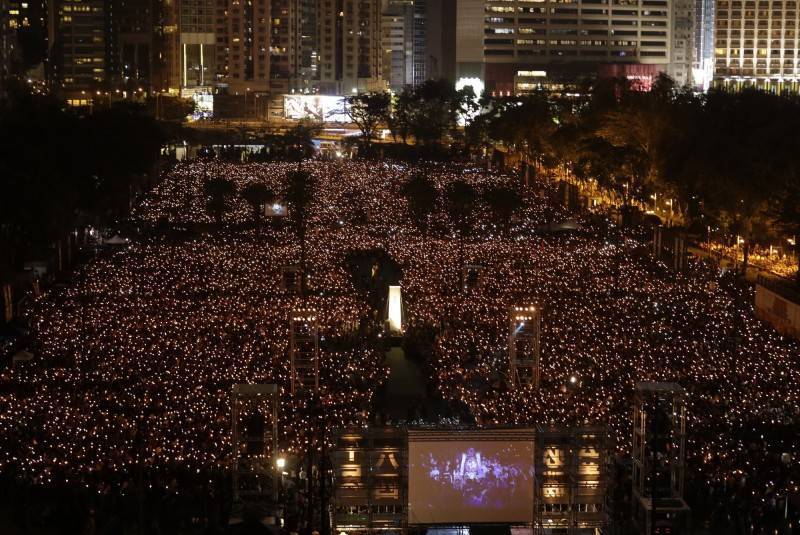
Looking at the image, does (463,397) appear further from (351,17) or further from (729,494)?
(351,17)

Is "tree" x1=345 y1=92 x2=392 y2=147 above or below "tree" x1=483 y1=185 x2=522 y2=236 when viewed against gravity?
above

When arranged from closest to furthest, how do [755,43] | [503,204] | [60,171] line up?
[60,171] < [503,204] < [755,43]

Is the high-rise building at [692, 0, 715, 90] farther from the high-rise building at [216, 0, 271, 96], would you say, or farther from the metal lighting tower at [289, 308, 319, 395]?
the metal lighting tower at [289, 308, 319, 395]

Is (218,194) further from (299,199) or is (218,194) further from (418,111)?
(418,111)

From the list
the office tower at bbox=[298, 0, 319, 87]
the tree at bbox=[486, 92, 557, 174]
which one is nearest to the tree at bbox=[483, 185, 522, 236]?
the tree at bbox=[486, 92, 557, 174]

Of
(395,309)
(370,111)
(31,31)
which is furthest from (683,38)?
(395,309)
